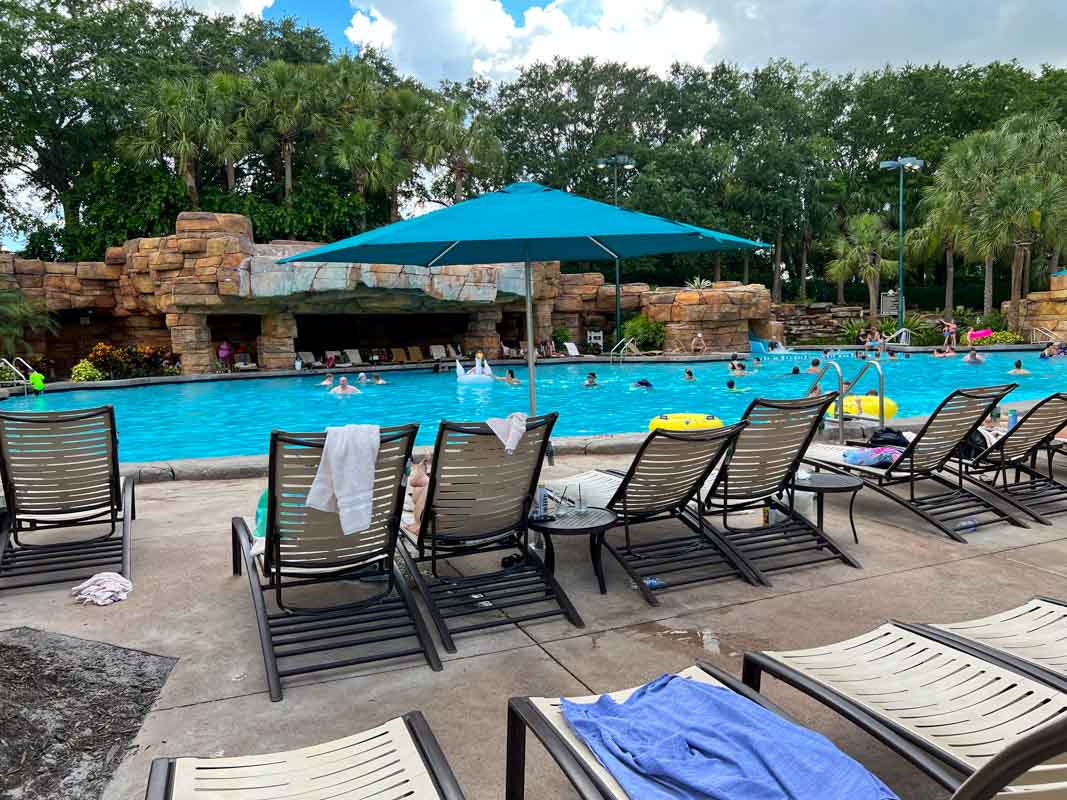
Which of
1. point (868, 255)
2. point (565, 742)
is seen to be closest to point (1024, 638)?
point (565, 742)

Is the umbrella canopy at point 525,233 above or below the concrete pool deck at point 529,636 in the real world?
above

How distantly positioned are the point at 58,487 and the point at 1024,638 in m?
4.86

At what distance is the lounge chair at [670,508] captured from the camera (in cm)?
404

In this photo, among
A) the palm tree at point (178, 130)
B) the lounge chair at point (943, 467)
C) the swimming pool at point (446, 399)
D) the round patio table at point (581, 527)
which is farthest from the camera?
the palm tree at point (178, 130)

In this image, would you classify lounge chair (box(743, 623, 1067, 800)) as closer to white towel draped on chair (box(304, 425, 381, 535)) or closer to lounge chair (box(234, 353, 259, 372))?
white towel draped on chair (box(304, 425, 381, 535))

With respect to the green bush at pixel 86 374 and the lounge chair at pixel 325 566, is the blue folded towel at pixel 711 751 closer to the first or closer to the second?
the lounge chair at pixel 325 566

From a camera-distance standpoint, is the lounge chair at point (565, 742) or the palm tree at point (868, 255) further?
the palm tree at point (868, 255)

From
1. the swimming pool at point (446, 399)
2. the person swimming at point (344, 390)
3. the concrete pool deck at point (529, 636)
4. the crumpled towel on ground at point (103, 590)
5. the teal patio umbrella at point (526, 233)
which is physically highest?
the teal patio umbrella at point (526, 233)

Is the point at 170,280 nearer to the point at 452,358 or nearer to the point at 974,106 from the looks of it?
the point at 452,358

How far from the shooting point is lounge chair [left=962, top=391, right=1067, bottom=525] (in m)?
5.41

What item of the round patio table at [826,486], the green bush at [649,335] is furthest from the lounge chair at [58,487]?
the green bush at [649,335]

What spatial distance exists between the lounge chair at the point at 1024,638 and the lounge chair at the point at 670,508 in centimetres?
146

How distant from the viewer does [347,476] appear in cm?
331

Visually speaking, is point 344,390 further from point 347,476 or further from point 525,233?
point 347,476
